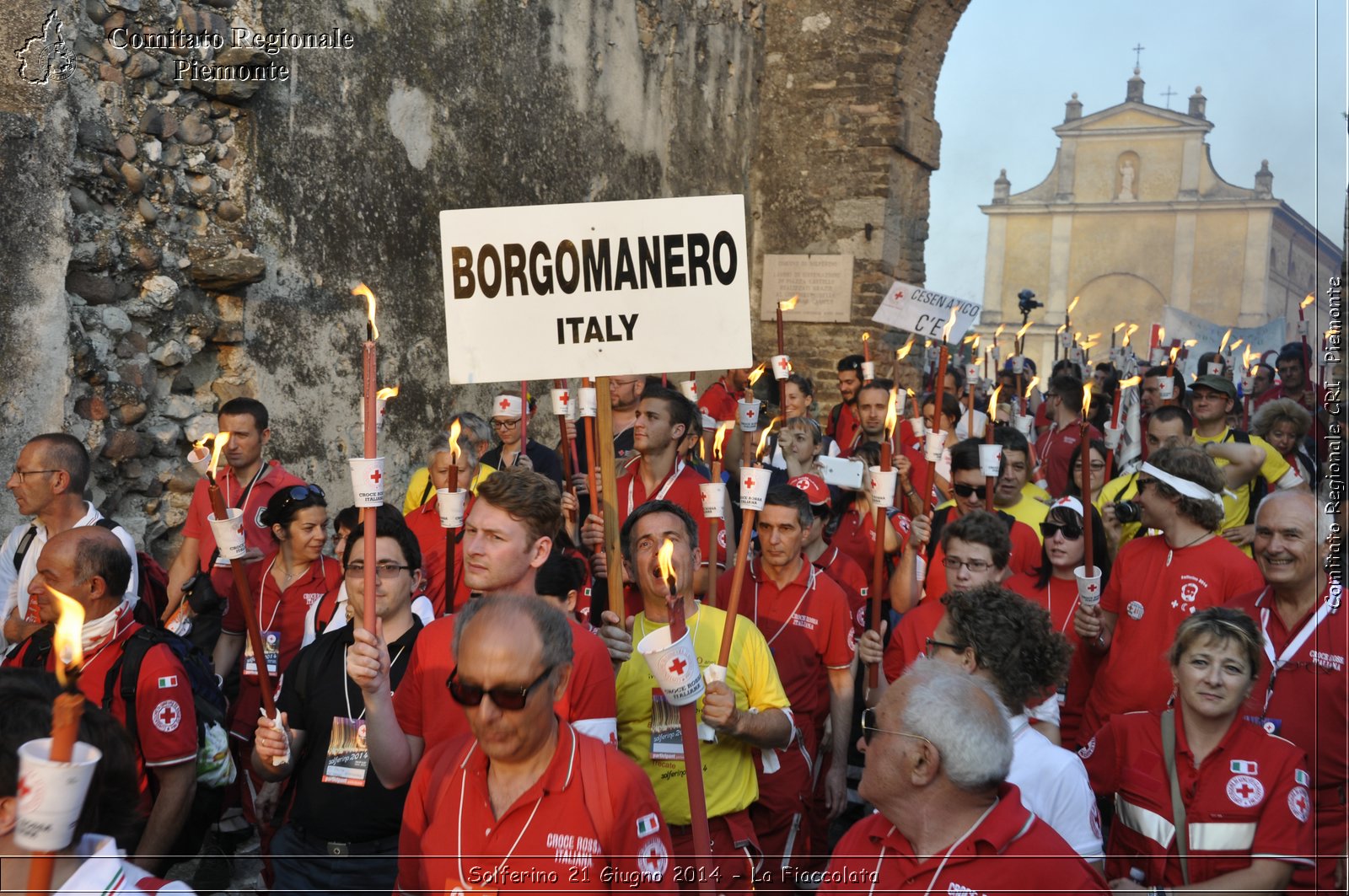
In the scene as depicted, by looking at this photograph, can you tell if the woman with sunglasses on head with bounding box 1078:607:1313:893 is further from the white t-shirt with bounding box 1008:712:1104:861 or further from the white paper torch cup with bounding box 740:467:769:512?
the white paper torch cup with bounding box 740:467:769:512

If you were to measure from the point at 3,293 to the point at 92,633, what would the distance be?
3044mm

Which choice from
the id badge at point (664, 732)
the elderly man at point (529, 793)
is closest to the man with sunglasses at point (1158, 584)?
the id badge at point (664, 732)

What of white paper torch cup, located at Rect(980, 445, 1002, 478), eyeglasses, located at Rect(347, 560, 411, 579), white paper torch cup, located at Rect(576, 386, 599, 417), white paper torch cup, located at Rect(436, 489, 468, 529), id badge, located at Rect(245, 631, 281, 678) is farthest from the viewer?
white paper torch cup, located at Rect(980, 445, 1002, 478)

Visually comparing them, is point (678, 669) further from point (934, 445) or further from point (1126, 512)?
point (1126, 512)

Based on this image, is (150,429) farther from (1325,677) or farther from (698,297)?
(1325,677)

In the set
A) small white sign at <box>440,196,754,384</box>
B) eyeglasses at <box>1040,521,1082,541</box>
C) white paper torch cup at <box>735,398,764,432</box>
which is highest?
small white sign at <box>440,196,754,384</box>

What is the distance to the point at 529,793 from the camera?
278 cm

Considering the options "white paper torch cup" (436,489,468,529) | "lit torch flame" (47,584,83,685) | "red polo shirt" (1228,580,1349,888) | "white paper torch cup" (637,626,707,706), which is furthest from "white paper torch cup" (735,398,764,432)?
"lit torch flame" (47,584,83,685)

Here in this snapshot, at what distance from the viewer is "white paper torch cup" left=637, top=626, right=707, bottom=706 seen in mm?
2896

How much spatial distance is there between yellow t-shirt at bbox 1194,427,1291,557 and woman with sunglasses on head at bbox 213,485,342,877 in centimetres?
429

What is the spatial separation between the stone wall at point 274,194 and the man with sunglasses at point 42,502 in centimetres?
116

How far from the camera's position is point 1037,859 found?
270cm

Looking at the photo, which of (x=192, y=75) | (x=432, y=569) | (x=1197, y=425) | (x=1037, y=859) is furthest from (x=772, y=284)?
(x=1037, y=859)

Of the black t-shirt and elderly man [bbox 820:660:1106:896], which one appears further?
the black t-shirt
